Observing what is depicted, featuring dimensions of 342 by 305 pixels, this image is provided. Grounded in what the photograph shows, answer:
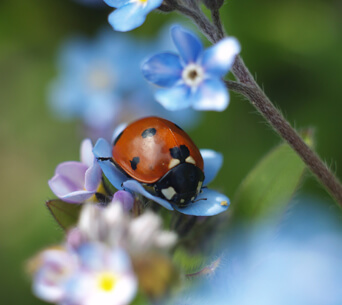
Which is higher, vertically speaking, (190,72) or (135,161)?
(190,72)

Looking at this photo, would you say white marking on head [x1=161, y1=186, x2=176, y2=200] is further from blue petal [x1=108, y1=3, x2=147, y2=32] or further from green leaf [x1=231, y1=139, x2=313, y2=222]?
blue petal [x1=108, y1=3, x2=147, y2=32]

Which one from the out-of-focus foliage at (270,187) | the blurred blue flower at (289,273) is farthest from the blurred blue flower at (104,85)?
the blurred blue flower at (289,273)

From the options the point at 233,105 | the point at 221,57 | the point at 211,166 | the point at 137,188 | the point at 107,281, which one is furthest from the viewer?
the point at 233,105

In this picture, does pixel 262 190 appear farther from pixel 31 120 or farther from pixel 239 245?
pixel 31 120

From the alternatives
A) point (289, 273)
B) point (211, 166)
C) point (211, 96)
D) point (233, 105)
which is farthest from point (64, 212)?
point (233, 105)

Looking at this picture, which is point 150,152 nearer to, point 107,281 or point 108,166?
point 108,166

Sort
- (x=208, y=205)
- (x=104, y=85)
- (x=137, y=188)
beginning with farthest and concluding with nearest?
1. (x=104, y=85)
2. (x=208, y=205)
3. (x=137, y=188)

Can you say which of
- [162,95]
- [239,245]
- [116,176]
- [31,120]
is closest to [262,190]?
[239,245]

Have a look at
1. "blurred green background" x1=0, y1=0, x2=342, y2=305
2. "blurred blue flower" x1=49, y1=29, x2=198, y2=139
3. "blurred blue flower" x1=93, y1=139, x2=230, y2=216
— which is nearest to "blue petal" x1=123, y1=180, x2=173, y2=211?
"blurred blue flower" x1=93, y1=139, x2=230, y2=216
